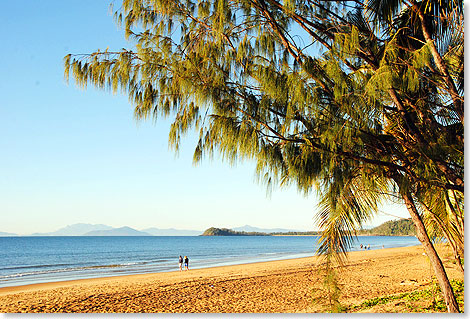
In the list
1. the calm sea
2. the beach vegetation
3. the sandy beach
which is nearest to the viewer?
the beach vegetation

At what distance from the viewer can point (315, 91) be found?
9.55ft

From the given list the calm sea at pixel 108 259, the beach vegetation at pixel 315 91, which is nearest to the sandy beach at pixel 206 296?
the calm sea at pixel 108 259

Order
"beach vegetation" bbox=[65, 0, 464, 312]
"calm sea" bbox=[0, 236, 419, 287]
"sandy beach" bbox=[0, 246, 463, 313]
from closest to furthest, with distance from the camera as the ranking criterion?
"beach vegetation" bbox=[65, 0, 464, 312], "sandy beach" bbox=[0, 246, 463, 313], "calm sea" bbox=[0, 236, 419, 287]

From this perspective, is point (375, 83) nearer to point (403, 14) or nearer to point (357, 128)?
point (357, 128)

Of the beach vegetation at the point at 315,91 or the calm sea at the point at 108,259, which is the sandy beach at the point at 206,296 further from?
the beach vegetation at the point at 315,91

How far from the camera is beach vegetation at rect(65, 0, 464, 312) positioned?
2.89 m

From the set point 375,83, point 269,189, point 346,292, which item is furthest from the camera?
point 346,292

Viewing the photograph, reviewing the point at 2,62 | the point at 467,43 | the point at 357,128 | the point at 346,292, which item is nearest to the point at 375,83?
the point at 357,128

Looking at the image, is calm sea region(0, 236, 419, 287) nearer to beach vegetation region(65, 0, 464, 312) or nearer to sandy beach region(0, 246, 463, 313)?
sandy beach region(0, 246, 463, 313)

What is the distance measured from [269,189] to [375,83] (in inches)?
48.3

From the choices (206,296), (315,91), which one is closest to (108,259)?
(206,296)

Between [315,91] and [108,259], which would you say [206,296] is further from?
[108,259]

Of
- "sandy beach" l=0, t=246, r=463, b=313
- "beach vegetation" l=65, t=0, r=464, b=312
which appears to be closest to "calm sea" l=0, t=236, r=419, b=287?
"sandy beach" l=0, t=246, r=463, b=313

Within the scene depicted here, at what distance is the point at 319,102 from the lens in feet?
9.66
